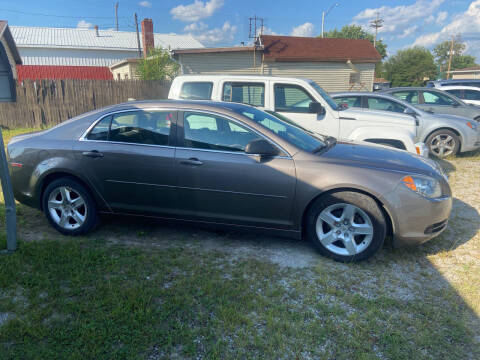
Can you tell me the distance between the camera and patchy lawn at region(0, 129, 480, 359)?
8.55 feet

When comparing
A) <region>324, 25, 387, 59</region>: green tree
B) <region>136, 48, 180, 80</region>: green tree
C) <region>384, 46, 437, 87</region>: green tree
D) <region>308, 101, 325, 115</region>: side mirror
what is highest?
<region>324, 25, 387, 59</region>: green tree

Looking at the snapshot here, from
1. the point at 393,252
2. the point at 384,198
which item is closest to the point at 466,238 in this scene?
the point at 393,252

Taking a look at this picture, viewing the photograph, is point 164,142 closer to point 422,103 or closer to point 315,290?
point 315,290

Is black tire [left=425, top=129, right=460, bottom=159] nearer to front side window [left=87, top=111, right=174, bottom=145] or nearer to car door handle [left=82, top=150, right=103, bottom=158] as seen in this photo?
front side window [left=87, top=111, right=174, bottom=145]

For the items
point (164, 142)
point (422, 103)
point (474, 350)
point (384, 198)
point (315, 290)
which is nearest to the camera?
point (474, 350)

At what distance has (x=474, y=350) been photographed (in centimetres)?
259

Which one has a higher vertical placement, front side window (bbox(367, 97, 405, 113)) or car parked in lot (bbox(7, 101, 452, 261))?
front side window (bbox(367, 97, 405, 113))

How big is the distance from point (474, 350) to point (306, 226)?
1755 millimetres

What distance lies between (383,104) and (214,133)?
6383 millimetres

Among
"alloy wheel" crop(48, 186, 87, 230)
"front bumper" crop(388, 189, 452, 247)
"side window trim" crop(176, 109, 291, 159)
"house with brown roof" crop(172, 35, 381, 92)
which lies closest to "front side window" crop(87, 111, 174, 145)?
"side window trim" crop(176, 109, 291, 159)

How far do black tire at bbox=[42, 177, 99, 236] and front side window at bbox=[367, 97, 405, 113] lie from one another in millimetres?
7133

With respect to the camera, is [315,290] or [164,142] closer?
[315,290]

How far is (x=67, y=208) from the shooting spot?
4.41 meters

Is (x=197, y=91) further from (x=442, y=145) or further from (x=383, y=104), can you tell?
(x=442, y=145)
